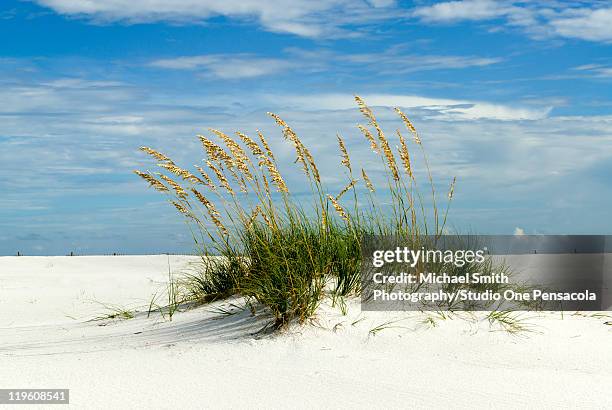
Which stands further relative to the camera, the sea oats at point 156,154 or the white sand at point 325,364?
the sea oats at point 156,154

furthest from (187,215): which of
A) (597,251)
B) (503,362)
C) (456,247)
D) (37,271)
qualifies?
(37,271)

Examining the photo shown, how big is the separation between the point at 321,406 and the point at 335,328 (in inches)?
44.2

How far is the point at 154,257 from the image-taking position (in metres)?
14.4

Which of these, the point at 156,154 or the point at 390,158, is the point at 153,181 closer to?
the point at 156,154

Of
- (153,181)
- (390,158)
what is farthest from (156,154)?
(390,158)

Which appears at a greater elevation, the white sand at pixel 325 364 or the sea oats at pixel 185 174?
the sea oats at pixel 185 174

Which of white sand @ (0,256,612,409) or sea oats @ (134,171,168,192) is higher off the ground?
sea oats @ (134,171,168,192)

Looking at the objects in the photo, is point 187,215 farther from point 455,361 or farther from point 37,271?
point 37,271

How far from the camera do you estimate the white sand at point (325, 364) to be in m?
3.91

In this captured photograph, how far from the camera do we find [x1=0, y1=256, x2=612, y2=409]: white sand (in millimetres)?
3914

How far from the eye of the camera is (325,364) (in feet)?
14.5

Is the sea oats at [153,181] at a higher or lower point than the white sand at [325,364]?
higher

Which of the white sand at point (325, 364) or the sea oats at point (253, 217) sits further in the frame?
the sea oats at point (253, 217)

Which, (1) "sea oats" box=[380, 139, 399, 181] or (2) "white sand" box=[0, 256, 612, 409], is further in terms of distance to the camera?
(1) "sea oats" box=[380, 139, 399, 181]
